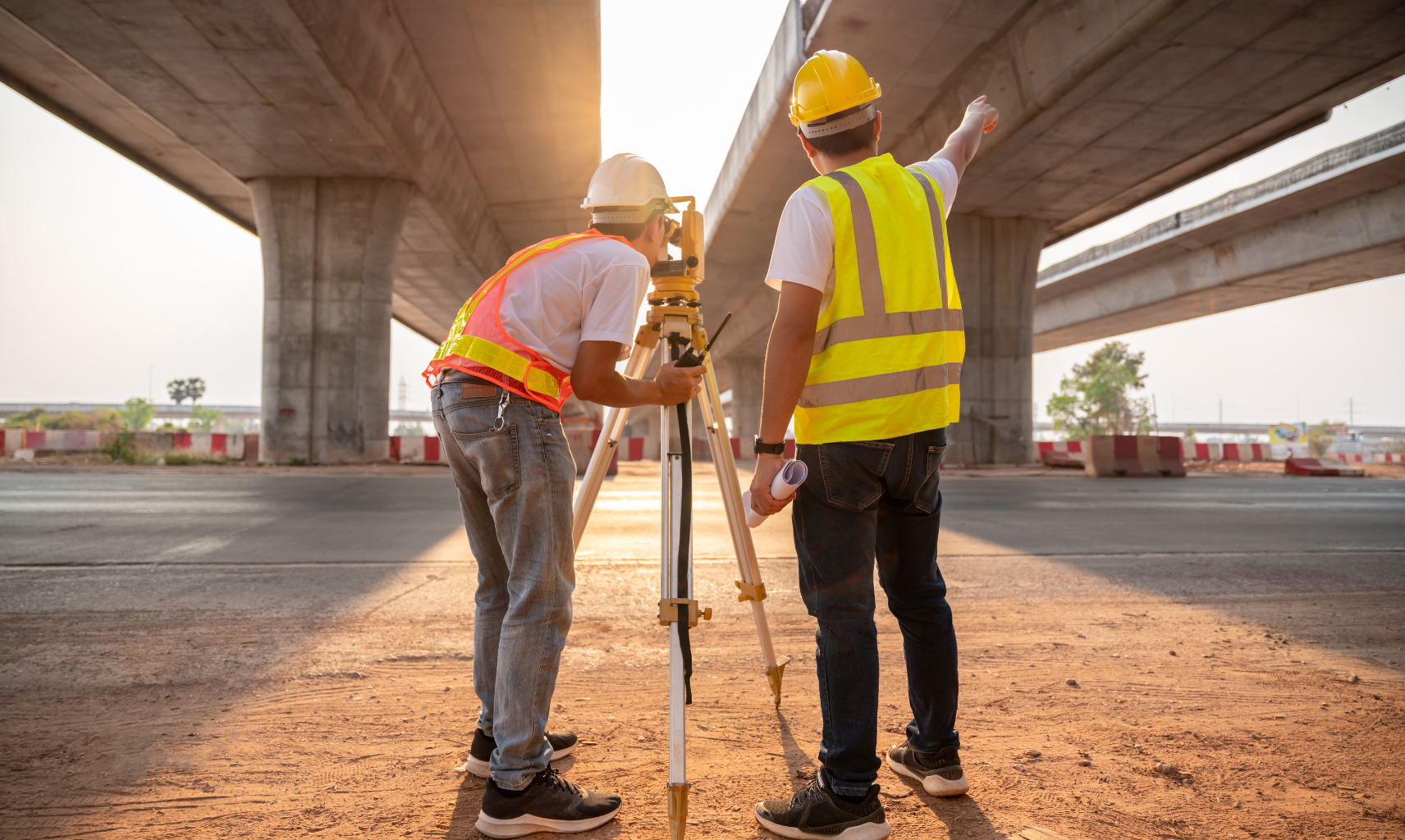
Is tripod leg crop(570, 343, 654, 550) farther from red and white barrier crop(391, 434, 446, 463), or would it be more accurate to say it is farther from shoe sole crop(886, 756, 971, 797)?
red and white barrier crop(391, 434, 446, 463)

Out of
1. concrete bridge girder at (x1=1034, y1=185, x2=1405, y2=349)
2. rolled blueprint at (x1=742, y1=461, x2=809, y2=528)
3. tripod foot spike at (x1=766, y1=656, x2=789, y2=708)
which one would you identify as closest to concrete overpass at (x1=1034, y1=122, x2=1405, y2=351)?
concrete bridge girder at (x1=1034, y1=185, x2=1405, y2=349)

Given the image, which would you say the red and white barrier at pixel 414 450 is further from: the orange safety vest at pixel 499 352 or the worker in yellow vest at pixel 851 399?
the worker in yellow vest at pixel 851 399

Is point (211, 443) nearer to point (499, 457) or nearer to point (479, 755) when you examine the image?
point (479, 755)

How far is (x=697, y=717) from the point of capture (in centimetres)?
279

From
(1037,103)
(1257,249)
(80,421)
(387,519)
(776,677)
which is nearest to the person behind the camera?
(776,677)

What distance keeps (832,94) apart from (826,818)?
77.7 inches

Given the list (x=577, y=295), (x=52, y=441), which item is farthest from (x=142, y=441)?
A: (x=577, y=295)

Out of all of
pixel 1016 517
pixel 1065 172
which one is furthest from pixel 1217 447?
pixel 1016 517

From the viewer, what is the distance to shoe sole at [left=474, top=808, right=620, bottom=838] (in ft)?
6.64

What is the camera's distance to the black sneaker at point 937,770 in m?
2.23

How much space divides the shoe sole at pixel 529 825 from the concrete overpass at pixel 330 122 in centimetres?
1412

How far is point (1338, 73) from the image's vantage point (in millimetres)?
14414

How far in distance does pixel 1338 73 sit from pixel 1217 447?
1889 centimetres

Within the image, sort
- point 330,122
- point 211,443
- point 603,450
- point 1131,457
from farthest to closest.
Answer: point 211,443 < point 1131,457 < point 330,122 < point 603,450
